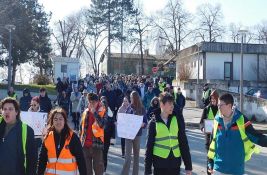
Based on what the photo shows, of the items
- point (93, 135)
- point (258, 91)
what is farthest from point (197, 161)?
point (258, 91)

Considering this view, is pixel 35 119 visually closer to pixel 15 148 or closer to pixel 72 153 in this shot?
pixel 72 153

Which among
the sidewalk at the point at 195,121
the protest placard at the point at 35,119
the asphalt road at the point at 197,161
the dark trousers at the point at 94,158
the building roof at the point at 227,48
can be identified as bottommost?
the asphalt road at the point at 197,161

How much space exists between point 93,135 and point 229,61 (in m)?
37.4

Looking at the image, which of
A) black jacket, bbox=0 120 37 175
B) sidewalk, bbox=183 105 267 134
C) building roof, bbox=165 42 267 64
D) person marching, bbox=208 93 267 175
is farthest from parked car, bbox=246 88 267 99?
black jacket, bbox=0 120 37 175

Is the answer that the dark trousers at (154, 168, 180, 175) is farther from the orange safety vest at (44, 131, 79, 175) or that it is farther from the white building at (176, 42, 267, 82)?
the white building at (176, 42, 267, 82)

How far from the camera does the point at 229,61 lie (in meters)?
44.2

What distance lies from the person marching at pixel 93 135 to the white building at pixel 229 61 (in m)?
35.2

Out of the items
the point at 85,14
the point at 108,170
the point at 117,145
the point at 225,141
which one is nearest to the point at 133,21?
the point at 85,14

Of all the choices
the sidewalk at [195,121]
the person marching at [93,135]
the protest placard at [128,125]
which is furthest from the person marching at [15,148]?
the sidewalk at [195,121]

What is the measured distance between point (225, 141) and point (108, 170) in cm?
528

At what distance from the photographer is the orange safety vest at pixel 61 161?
573 centimetres

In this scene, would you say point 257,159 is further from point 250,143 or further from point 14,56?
point 14,56

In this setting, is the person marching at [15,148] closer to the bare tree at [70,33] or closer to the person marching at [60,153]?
the person marching at [60,153]

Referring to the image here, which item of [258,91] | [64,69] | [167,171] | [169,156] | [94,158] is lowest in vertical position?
[94,158]
